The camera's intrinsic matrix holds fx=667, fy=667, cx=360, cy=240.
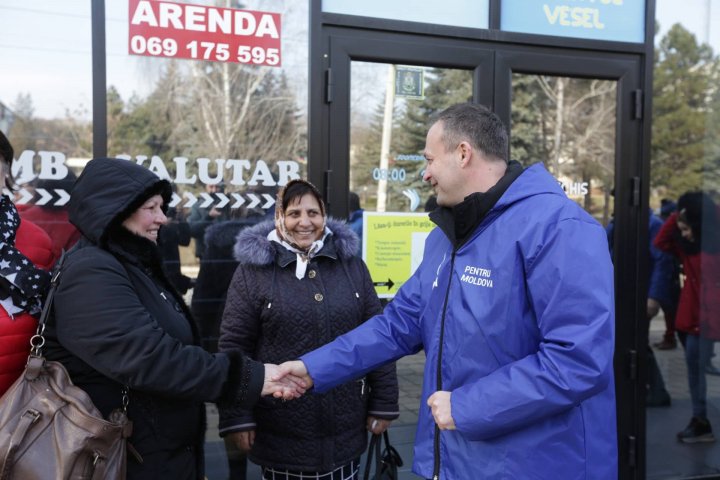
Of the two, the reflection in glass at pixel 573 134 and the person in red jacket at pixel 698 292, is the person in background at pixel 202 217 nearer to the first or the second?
the reflection in glass at pixel 573 134

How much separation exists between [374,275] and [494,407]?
2.21 meters

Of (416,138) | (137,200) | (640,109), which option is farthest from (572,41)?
(137,200)

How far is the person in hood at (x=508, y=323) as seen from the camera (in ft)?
6.11

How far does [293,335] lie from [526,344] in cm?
127

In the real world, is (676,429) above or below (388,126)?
below

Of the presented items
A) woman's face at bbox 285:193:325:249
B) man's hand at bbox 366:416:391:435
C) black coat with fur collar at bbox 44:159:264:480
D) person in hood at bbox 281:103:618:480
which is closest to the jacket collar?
person in hood at bbox 281:103:618:480

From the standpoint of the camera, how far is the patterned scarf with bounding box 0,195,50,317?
2145 mm

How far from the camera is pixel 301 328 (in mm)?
2982

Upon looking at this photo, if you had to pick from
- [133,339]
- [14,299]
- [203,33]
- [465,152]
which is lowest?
[133,339]

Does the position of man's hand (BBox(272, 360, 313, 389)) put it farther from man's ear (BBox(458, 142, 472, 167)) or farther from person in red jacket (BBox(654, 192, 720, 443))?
person in red jacket (BBox(654, 192, 720, 443))

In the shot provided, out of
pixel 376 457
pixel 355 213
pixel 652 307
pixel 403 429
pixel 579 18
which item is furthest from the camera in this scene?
pixel 652 307

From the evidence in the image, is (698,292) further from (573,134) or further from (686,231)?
(573,134)

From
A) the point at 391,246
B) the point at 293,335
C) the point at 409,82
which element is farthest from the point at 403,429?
the point at 409,82

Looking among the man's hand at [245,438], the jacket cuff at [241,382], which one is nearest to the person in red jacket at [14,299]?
the jacket cuff at [241,382]
